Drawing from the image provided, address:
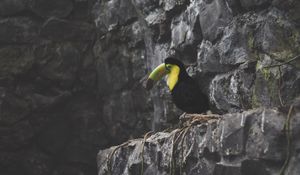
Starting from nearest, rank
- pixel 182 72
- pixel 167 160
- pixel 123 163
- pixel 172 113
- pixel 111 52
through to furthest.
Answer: pixel 167 160
pixel 123 163
pixel 182 72
pixel 172 113
pixel 111 52

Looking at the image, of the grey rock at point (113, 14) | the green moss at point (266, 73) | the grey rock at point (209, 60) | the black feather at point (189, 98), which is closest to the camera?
the black feather at point (189, 98)

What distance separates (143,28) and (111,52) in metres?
1.15

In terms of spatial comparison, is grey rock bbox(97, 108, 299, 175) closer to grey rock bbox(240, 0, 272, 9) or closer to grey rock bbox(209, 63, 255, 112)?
grey rock bbox(209, 63, 255, 112)

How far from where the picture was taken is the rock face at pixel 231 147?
10.1ft

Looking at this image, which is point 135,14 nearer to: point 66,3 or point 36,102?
point 66,3

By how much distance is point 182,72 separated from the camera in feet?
19.5

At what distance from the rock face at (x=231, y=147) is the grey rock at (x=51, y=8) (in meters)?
5.77

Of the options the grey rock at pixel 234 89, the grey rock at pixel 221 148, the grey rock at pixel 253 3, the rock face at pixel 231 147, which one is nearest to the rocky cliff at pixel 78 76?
the grey rock at pixel 234 89

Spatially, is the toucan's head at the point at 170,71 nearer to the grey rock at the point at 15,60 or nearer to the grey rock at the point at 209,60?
the grey rock at the point at 209,60

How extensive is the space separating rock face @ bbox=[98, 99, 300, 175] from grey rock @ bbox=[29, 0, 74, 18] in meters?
5.77

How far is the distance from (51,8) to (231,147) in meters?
7.20

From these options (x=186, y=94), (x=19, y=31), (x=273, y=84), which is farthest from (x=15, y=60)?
(x=273, y=84)

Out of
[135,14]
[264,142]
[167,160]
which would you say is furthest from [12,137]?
[264,142]

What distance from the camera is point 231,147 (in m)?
3.43
